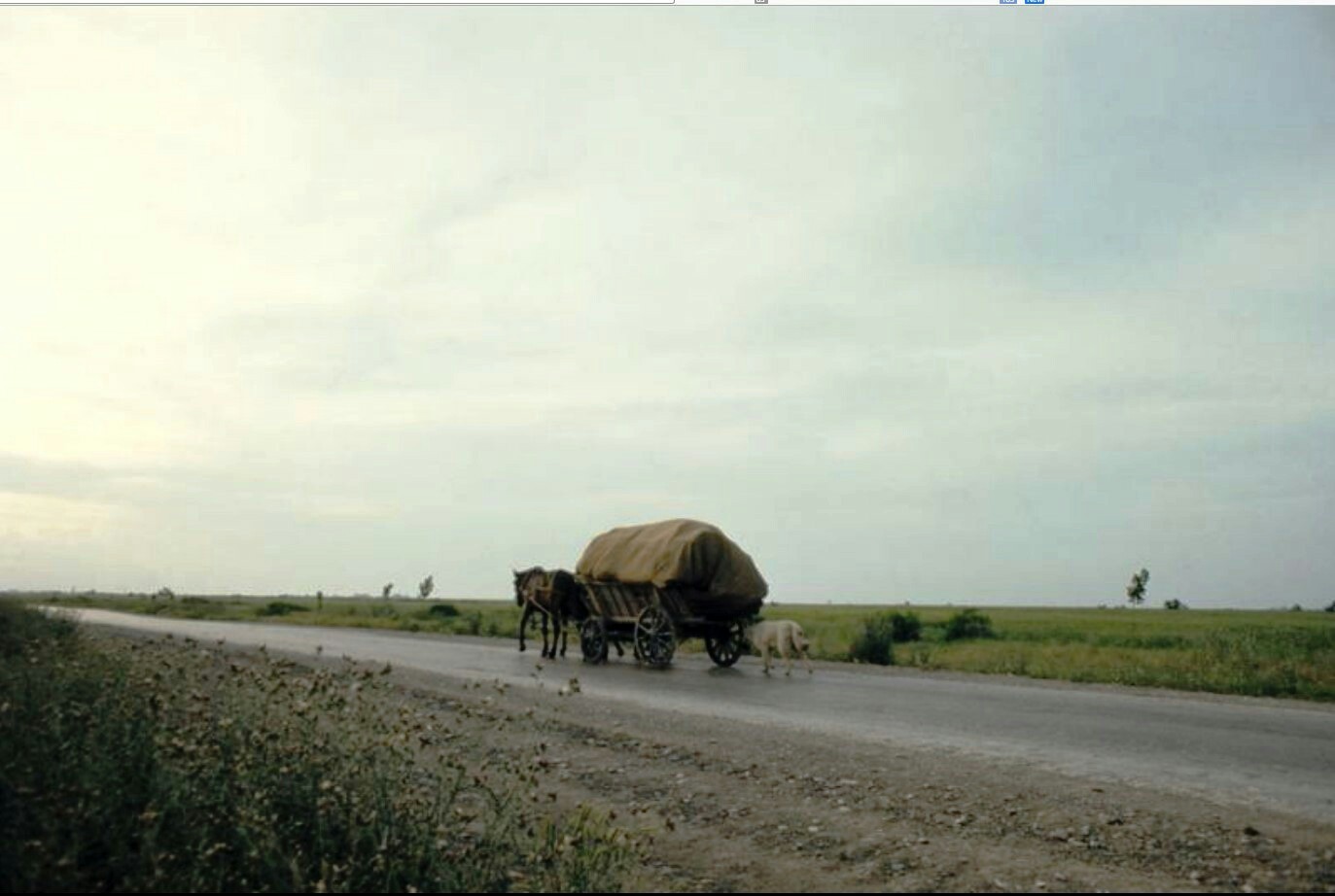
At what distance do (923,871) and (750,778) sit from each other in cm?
265

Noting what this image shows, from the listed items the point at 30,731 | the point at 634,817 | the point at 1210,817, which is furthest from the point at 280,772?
the point at 1210,817

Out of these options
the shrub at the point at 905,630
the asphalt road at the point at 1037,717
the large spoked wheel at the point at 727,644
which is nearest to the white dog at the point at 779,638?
the asphalt road at the point at 1037,717

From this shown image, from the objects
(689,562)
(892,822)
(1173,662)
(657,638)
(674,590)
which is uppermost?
(689,562)

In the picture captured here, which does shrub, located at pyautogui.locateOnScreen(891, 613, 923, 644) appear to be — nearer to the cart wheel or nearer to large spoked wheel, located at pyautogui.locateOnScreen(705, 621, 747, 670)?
large spoked wheel, located at pyautogui.locateOnScreen(705, 621, 747, 670)

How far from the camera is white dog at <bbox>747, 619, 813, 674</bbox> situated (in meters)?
20.0

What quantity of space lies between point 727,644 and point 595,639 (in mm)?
2734

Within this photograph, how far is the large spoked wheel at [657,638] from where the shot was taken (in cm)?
2073

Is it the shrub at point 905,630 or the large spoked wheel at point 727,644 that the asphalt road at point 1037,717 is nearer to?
the large spoked wheel at point 727,644

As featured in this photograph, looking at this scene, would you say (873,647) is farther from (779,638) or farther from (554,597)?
(554,597)

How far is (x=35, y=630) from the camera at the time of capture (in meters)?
16.7

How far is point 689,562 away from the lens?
20.5 m

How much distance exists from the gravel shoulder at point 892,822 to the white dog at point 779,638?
9.78m

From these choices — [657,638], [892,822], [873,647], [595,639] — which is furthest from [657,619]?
[892,822]

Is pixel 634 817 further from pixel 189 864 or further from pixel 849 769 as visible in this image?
pixel 189 864
